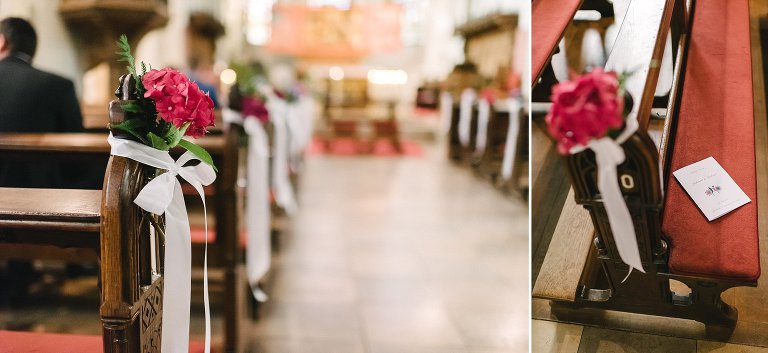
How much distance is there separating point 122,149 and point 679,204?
133 cm

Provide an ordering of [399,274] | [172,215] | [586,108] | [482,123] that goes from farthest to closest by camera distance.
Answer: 1. [482,123]
2. [399,274]
3. [172,215]
4. [586,108]

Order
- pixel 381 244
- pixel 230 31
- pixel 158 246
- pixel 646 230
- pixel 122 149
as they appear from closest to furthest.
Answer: pixel 646 230 → pixel 122 149 → pixel 158 246 → pixel 381 244 → pixel 230 31

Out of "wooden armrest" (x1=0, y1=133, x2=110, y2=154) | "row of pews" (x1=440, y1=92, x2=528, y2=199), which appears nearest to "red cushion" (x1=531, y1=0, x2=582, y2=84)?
"wooden armrest" (x1=0, y1=133, x2=110, y2=154)

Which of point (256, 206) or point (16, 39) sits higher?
point (16, 39)

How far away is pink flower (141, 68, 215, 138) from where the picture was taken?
59.6 inches

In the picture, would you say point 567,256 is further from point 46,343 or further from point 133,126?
point 46,343

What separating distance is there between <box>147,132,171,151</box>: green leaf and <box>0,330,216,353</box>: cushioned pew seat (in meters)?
0.64

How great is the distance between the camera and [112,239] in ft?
4.94

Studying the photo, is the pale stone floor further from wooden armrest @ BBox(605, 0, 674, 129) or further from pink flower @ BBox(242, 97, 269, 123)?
wooden armrest @ BBox(605, 0, 674, 129)

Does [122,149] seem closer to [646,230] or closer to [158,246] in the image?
[158,246]

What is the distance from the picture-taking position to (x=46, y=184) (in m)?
2.12

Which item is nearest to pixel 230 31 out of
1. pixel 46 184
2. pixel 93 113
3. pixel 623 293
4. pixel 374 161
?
pixel 374 161

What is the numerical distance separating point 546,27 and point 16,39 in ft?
7.91

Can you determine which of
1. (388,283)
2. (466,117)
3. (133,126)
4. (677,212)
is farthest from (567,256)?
(466,117)
